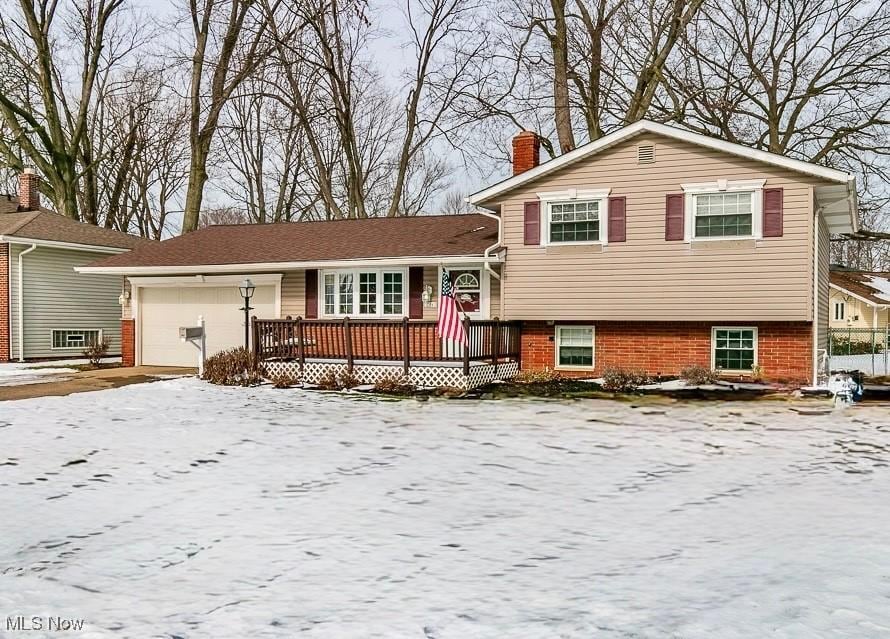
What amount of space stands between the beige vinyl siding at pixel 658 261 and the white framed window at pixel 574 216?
151 mm

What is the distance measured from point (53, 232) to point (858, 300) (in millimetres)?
36513

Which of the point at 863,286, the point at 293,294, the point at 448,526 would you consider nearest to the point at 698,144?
the point at 293,294

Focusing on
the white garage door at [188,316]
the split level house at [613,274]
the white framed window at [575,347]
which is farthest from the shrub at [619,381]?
the white garage door at [188,316]

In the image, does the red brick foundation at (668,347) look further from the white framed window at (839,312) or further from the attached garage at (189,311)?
the white framed window at (839,312)

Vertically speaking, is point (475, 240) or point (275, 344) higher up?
point (475, 240)

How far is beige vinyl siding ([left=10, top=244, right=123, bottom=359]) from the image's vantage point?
20.1 meters

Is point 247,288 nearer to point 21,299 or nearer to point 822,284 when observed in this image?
point 21,299

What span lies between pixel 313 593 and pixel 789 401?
9655mm

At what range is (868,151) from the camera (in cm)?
2289

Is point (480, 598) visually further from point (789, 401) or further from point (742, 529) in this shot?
point (789, 401)

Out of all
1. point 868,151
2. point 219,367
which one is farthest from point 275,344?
point 868,151

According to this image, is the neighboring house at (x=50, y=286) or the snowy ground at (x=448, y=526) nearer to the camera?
the snowy ground at (x=448, y=526)

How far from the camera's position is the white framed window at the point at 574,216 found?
1452cm

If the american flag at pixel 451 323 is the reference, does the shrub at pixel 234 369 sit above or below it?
below
